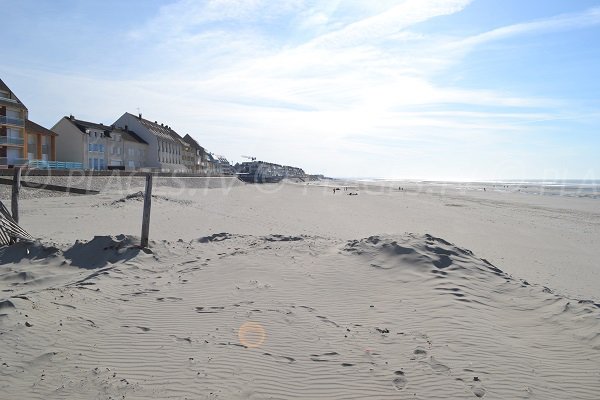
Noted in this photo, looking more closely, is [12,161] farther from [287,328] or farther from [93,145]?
[287,328]

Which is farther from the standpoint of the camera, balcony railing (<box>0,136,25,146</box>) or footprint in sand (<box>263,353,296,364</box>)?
balcony railing (<box>0,136,25,146</box>)

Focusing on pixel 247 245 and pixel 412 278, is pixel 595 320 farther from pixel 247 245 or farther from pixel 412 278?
pixel 247 245

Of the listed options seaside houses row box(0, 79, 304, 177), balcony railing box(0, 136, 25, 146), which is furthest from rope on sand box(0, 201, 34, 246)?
balcony railing box(0, 136, 25, 146)

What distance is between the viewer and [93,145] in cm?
5572

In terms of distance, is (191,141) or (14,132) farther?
(191,141)

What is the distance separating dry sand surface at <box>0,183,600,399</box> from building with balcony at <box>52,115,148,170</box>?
152 ft

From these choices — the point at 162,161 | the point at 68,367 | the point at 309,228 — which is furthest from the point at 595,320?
the point at 162,161

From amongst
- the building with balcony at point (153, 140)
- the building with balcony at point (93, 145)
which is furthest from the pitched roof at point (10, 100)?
the building with balcony at point (153, 140)

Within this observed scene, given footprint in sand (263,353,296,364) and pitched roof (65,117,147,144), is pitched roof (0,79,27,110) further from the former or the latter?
footprint in sand (263,353,296,364)

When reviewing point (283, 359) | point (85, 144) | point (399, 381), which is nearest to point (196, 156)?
point (85, 144)

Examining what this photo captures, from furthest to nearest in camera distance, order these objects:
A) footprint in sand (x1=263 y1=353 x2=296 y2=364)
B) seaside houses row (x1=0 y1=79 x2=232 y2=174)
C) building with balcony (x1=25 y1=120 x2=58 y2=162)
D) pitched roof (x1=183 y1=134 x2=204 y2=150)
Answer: pitched roof (x1=183 y1=134 x2=204 y2=150) < building with balcony (x1=25 y1=120 x2=58 y2=162) < seaside houses row (x1=0 y1=79 x2=232 y2=174) < footprint in sand (x1=263 y1=353 x2=296 y2=364)

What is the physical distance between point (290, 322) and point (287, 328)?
0.75 ft

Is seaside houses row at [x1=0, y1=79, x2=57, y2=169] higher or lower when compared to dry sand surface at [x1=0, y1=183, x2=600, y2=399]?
higher

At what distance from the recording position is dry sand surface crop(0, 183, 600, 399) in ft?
15.5
